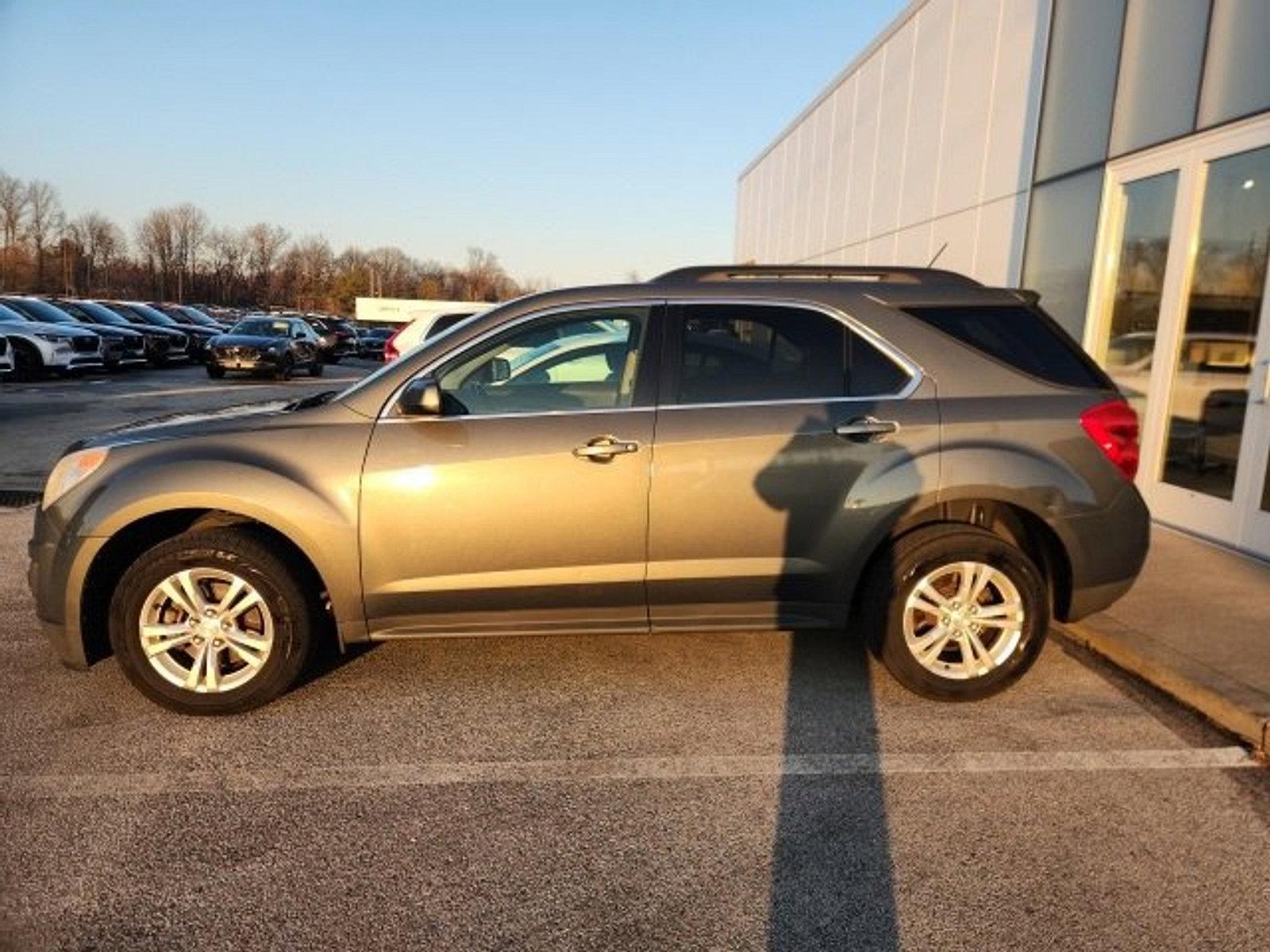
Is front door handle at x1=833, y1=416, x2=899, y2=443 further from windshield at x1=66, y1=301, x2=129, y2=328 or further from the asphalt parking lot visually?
windshield at x1=66, y1=301, x2=129, y2=328

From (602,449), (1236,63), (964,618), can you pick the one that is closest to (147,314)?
(602,449)

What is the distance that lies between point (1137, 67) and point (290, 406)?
7403 millimetres

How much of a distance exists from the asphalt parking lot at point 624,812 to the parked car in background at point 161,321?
2411cm

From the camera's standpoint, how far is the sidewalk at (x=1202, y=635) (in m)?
3.69

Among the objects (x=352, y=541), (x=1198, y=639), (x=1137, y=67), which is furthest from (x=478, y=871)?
(x=1137, y=67)

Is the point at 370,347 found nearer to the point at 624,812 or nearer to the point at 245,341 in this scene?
the point at 245,341

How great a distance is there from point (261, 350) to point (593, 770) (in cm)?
2053

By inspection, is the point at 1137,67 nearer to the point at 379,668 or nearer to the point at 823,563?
the point at 823,563

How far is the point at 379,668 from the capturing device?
4156mm

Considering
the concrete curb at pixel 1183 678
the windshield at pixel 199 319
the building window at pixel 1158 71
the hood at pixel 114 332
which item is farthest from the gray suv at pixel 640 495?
the windshield at pixel 199 319

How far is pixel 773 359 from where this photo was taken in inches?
150

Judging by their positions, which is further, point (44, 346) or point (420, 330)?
point (44, 346)

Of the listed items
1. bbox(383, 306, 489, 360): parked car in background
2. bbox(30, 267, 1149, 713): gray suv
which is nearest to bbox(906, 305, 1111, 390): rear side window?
bbox(30, 267, 1149, 713): gray suv

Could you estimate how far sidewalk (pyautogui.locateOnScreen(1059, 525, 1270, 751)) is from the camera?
369 cm
